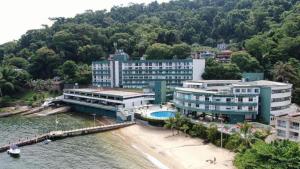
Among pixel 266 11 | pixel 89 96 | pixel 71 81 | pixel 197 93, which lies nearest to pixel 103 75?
pixel 71 81

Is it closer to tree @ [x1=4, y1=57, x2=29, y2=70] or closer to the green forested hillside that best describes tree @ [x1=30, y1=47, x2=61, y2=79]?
the green forested hillside

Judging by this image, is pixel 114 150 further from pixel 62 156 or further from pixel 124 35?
pixel 124 35

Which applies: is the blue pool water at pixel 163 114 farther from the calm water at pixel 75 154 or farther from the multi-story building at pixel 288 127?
the multi-story building at pixel 288 127

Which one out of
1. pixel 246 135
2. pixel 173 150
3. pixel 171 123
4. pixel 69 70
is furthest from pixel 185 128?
pixel 69 70

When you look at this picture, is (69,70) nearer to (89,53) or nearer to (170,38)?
(89,53)

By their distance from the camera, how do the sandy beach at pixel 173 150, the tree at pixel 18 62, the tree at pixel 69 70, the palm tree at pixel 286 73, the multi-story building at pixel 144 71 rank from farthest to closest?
the tree at pixel 18 62 < the tree at pixel 69 70 < the multi-story building at pixel 144 71 < the palm tree at pixel 286 73 < the sandy beach at pixel 173 150

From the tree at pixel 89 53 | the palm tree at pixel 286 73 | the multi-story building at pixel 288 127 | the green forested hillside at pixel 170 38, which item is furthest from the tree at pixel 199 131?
the tree at pixel 89 53
